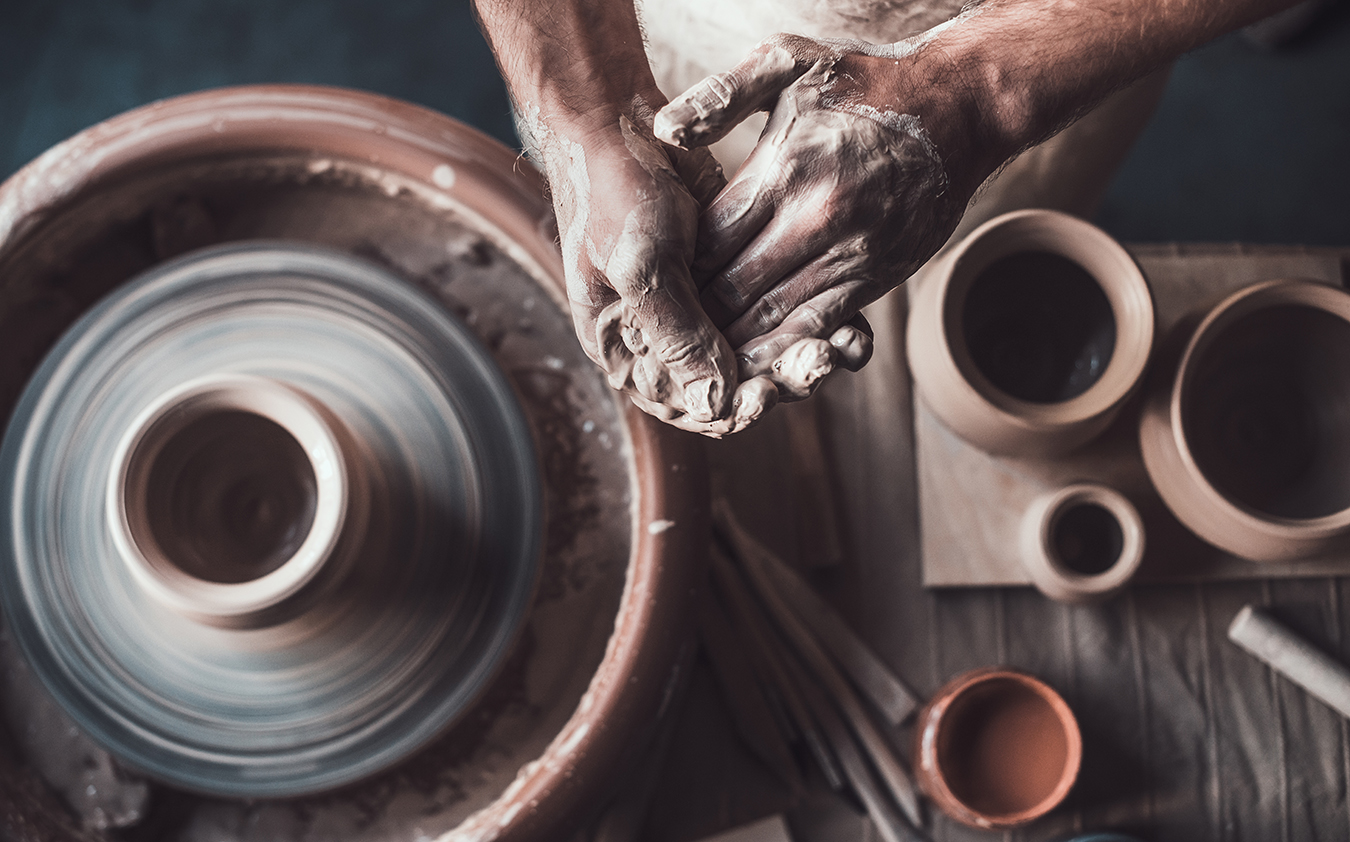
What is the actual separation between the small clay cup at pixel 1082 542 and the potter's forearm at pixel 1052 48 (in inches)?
23.1

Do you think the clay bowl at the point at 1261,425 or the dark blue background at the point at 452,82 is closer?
the clay bowl at the point at 1261,425

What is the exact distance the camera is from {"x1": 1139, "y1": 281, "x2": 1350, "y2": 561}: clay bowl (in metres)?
1.24

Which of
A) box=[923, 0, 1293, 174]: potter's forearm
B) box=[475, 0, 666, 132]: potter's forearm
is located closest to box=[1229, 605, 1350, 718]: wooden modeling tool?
box=[923, 0, 1293, 174]: potter's forearm

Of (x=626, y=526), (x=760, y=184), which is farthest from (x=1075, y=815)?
(x=760, y=184)

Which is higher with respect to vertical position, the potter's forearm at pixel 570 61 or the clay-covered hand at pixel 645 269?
the potter's forearm at pixel 570 61

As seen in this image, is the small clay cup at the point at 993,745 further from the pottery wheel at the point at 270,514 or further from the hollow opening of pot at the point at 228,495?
the hollow opening of pot at the point at 228,495

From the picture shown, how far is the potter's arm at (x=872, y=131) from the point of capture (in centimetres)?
82

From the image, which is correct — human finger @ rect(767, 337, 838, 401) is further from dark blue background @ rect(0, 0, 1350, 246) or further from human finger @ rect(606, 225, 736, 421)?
dark blue background @ rect(0, 0, 1350, 246)

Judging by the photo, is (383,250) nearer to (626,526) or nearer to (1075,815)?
(626,526)

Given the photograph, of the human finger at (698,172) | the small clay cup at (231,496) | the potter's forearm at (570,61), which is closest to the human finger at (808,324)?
the human finger at (698,172)

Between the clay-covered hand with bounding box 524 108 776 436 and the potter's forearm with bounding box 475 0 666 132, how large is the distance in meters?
0.02

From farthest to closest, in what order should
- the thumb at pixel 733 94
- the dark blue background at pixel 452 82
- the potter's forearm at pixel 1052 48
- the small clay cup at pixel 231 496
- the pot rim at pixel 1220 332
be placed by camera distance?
the dark blue background at pixel 452 82 < the pot rim at pixel 1220 332 < the small clay cup at pixel 231 496 < the potter's forearm at pixel 1052 48 < the thumb at pixel 733 94

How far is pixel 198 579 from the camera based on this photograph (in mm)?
1075

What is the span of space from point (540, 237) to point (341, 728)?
0.70 meters
